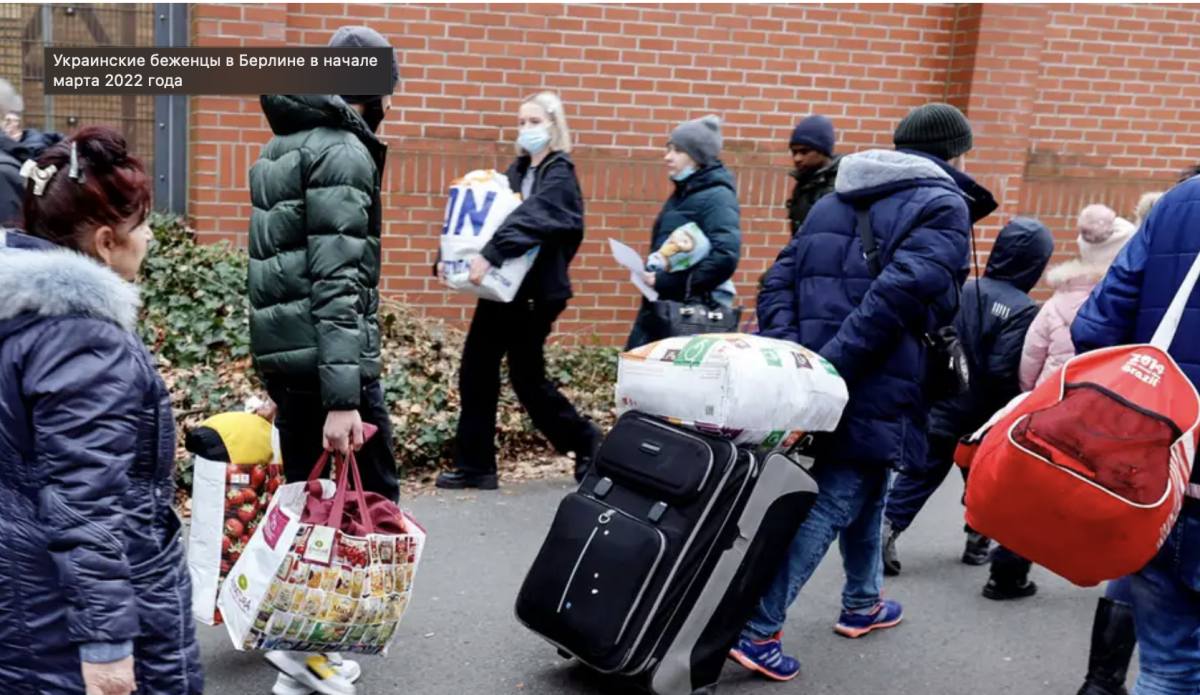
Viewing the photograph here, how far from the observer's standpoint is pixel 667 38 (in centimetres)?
719

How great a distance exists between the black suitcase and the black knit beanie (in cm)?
121

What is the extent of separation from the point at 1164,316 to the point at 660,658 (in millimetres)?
1667

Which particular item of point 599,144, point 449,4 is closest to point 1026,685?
point 599,144

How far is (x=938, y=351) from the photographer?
363cm

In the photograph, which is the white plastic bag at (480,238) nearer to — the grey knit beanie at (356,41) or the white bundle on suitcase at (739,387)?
the grey knit beanie at (356,41)

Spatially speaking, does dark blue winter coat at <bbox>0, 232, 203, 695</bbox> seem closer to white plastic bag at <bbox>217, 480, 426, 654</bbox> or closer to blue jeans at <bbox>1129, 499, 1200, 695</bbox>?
white plastic bag at <bbox>217, 480, 426, 654</bbox>

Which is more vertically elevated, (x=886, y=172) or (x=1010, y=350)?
(x=886, y=172)

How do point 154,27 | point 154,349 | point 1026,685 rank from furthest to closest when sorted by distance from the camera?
point 154,27 → point 154,349 → point 1026,685

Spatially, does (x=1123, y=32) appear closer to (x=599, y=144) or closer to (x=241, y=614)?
(x=599, y=144)

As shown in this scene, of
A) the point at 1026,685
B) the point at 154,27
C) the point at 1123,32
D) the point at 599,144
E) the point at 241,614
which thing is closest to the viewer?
the point at 241,614

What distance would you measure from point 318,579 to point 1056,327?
3.08m

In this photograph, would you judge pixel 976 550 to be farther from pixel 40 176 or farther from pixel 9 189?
pixel 9 189

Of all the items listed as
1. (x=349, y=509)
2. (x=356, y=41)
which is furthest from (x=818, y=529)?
(x=356, y=41)

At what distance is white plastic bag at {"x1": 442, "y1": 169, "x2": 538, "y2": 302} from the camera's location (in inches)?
200
